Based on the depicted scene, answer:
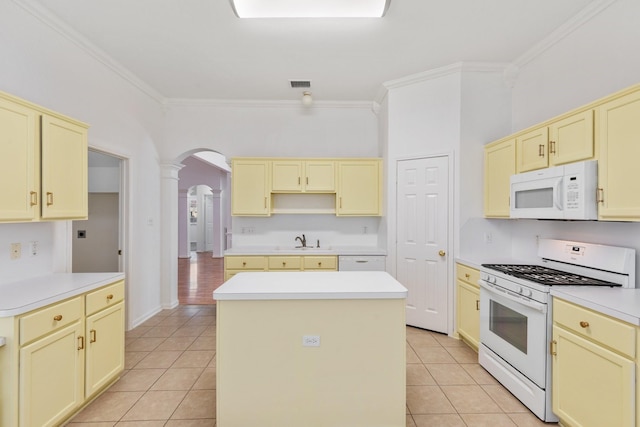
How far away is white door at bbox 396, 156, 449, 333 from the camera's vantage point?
3.52m

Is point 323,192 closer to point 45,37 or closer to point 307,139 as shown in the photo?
point 307,139

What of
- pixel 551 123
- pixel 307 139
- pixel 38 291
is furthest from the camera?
pixel 307 139

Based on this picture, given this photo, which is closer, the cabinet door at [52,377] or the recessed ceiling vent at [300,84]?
the cabinet door at [52,377]

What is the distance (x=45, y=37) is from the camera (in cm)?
254

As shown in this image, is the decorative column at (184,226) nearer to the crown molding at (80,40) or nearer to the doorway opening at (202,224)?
the doorway opening at (202,224)

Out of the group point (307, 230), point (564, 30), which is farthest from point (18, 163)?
point (564, 30)

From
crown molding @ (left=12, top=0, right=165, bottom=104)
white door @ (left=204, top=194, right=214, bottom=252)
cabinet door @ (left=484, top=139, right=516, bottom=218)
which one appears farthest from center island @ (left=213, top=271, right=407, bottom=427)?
white door @ (left=204, top=194, right=214, bottom=252)

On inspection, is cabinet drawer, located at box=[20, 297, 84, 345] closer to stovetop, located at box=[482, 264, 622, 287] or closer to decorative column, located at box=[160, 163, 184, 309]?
decorative column, located at box=[160, 163, 184, 309]

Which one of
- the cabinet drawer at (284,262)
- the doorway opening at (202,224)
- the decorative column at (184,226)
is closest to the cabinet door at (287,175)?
the cabinet drawer at (284,262)

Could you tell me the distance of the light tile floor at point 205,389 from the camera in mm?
2098

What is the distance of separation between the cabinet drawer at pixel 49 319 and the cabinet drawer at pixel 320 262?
237cm

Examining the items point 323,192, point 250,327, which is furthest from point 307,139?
point 250,327

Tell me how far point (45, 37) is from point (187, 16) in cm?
117

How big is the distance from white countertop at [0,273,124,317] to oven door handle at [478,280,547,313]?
3.03m
